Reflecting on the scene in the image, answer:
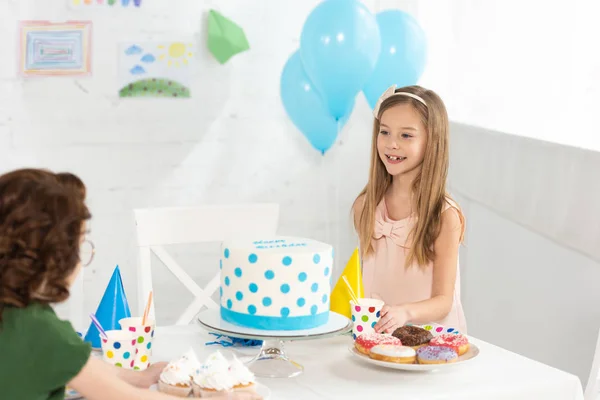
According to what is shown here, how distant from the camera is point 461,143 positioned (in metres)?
3.22

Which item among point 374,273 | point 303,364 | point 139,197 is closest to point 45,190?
point 303,364

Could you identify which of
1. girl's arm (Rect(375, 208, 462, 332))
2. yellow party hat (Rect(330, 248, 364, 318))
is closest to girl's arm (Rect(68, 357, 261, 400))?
yellow party hat (Rect(330, 248, 364, 318))

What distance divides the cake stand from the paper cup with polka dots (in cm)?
4

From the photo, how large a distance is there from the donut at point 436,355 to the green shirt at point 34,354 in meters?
0.59

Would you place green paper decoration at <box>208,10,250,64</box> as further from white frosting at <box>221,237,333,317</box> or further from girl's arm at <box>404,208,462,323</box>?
white frosting at <box>221,237,333,317</box>

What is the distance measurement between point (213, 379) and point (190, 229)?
115 centimetres

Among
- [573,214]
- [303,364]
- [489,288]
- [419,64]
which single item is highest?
[419,64]

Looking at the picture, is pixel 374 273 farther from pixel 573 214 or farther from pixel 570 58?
pixel 570 58

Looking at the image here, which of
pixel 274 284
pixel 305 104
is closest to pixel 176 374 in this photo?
pixel 274 284

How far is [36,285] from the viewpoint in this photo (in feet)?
3.88

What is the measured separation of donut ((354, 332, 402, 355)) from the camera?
1517 mm

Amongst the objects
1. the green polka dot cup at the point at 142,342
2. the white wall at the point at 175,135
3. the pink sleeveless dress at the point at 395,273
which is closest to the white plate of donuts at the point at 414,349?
the green polka dot cup at the point at 142,342

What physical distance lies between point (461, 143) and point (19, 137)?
1.71m

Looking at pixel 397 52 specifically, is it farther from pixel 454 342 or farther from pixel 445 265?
pixel 454 342
